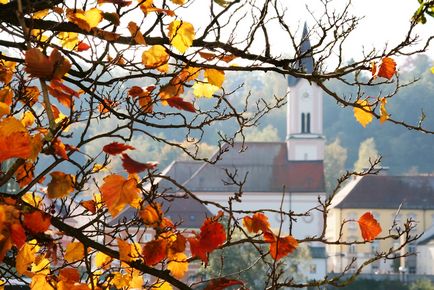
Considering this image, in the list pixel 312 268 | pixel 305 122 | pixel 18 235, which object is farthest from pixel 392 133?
pixel 18 235

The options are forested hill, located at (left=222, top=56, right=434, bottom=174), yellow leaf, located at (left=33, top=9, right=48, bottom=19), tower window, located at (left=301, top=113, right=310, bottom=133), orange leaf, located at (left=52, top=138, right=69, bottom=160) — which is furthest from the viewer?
forested hill, located at (left=222, top=56, right=434, bottom=174)

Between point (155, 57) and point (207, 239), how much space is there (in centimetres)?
51

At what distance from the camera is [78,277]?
2.71 meters

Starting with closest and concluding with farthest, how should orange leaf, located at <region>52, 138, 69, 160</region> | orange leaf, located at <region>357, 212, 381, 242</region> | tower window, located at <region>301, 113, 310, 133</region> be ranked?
1. orange leaf, located at <region>52, 138, 69, 160</region>
2. orange leaf, located at <region>357, 212, 381, 242</region>
3. tower window, located at <region>301, 113, 310, 133</region>

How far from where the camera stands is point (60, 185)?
8.80ft

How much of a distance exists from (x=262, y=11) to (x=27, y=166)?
2.34ft

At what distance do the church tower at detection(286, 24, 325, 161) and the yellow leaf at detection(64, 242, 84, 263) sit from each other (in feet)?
252

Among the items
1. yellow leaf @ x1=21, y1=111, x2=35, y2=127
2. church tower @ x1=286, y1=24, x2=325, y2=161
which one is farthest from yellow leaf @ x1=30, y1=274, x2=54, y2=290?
church tower @ x1=286, y1=24, x2=325, y2=161

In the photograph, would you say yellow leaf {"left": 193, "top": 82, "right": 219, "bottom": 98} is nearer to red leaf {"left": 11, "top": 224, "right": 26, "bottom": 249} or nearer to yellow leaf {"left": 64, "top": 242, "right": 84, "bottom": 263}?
yellow leaf {"left": 64, "top": 242, "right": 84, "bottom": 263}

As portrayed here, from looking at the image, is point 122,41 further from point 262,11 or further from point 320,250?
point 320,250

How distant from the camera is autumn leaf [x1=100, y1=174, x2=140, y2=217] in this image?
7.97 feet

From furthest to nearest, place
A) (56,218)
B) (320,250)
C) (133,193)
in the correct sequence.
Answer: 1. (320,250)
2. (56,218)
3. (133,193)

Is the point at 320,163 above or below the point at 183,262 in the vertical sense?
above

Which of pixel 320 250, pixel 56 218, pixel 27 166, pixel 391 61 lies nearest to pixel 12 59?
pixel 27 166
